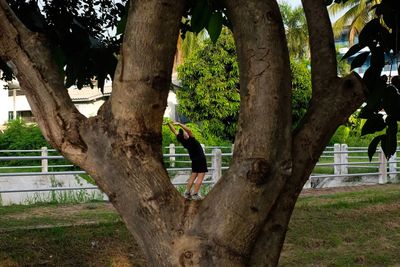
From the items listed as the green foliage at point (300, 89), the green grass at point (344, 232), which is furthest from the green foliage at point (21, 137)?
the green grass at point (344, 232)

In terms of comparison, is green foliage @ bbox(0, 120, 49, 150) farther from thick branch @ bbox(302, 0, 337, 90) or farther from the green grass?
thick branch @ bbox(302, 0, 337, 90)

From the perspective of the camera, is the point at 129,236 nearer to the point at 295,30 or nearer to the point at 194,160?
the point at 194,160

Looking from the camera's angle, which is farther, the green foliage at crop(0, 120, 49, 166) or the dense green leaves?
the green foliage at crop(0, 120, 49, 166)

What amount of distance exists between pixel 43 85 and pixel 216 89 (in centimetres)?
2110

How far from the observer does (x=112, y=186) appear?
228 cm

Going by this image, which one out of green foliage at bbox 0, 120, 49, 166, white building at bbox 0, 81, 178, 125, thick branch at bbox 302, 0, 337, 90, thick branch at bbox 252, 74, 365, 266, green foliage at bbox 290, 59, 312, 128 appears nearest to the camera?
thick branch at bbox 252, 74, 365, 266

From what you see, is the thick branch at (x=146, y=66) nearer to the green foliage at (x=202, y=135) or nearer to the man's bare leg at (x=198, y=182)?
the man's bare leg at (x=198, y=182)

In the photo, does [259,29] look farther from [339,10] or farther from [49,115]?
[339,10]

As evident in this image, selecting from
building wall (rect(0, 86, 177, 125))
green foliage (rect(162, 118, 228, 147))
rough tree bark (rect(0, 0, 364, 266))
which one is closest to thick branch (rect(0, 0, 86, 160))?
rough tree bark (rect(0, 0, 364, 266))

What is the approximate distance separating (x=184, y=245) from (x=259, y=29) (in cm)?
82

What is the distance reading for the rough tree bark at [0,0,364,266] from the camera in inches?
87.0

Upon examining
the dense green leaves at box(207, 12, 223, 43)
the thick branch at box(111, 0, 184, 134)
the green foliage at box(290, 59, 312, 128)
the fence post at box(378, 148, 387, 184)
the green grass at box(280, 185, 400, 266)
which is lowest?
the green grass at box(280, 185, 400, 266)

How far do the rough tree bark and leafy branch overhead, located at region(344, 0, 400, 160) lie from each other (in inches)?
8.0

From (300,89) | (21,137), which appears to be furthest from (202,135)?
(21,137)
